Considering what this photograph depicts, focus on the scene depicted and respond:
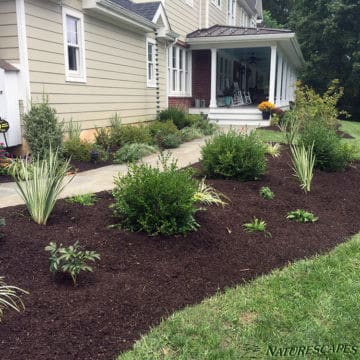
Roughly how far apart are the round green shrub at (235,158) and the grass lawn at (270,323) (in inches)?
102

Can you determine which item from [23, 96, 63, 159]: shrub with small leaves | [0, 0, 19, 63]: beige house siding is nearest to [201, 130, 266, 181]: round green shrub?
[23, 96, 63, 159]: shrub with small leaves

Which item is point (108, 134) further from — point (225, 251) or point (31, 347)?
point (31, 347)

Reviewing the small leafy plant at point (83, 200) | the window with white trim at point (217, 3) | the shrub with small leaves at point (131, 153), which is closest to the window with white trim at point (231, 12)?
the window with white trim at point (217, 3)

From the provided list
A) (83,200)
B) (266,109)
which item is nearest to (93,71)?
(83,200)

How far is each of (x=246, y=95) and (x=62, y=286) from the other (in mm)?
24108

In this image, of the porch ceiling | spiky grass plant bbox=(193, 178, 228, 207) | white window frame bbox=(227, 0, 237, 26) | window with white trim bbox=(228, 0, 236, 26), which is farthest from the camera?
window with white trim bbox=(228, 0, 236, 26)

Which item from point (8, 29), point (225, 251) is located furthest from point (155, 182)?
point (8, 29)

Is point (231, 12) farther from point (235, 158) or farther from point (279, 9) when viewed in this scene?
point (279, 9)

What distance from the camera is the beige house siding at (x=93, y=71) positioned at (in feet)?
26.3

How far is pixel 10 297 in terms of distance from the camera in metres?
2.88

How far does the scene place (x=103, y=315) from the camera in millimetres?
2812

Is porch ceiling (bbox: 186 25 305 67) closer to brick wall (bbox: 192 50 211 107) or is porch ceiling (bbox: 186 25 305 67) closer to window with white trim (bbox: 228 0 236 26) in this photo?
brick wall (bbox: 192 50 211 107)

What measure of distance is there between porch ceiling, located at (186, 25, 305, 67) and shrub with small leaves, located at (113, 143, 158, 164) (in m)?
9.72

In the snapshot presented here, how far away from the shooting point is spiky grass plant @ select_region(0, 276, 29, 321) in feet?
9.07
